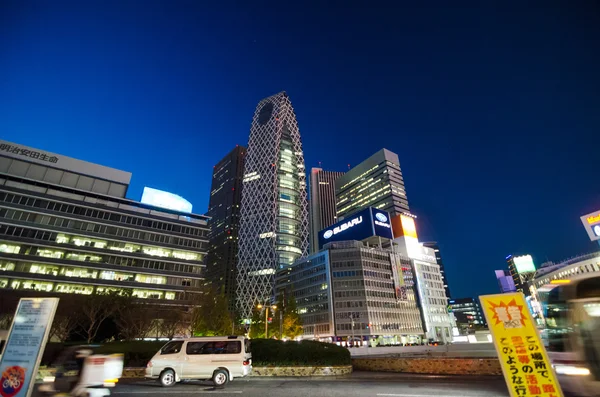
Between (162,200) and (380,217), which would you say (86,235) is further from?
(380,217)

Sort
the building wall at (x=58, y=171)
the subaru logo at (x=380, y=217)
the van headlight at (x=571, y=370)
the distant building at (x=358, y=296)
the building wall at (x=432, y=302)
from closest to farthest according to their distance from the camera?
the van headlight at (x=571, y=370)
the building wall at (x=58, y=171)
the distant building at (x=358, y=296)
the subaru logo at (x=380, y=217)
the building wall at (x=432, y=302)

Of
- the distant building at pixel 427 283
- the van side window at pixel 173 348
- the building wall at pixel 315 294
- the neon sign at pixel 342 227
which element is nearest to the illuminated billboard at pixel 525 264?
the distant building at pixel 427 283

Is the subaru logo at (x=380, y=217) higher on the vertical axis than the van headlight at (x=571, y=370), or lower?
higher

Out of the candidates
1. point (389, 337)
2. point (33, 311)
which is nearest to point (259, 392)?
point (33, 311)

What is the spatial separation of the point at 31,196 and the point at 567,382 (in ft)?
272

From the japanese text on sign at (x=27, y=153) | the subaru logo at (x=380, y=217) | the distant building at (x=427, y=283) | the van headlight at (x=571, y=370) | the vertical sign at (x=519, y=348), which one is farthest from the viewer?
the distant building at (x=427, y=283)

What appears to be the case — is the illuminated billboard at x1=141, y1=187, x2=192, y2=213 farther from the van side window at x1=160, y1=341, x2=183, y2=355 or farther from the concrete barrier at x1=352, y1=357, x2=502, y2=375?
the concrete barrier at x1=352, y1=357, x2=502, y2=375

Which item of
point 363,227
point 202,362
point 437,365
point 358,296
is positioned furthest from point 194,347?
point 363,227

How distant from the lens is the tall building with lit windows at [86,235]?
57.6m

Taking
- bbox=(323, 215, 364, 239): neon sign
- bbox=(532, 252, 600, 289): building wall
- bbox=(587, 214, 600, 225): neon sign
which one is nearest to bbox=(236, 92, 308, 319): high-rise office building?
bbox=(323, 215, 364, 239): neon sign

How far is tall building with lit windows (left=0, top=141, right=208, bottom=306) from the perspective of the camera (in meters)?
57.6

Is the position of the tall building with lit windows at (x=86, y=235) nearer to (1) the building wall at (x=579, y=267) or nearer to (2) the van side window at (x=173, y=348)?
(2) the van side window at (x=173, y=348)

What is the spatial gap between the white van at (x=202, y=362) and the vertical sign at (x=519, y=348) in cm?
1259

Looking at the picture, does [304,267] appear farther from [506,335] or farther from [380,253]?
[506,335]
